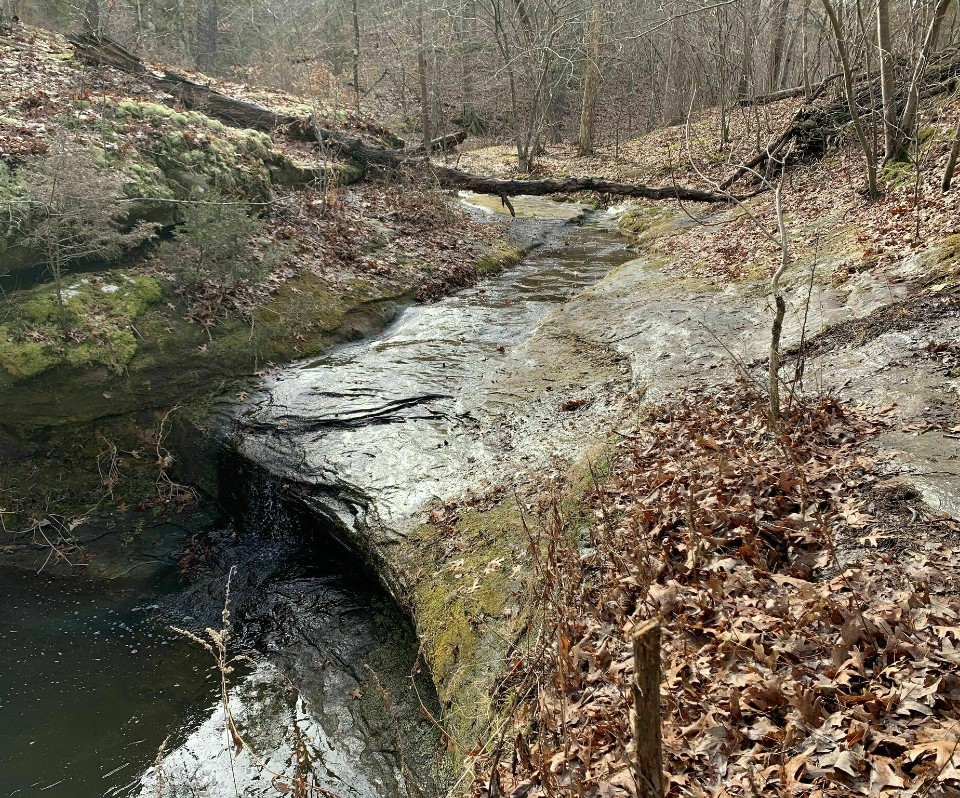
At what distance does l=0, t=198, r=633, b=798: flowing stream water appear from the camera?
5.10m

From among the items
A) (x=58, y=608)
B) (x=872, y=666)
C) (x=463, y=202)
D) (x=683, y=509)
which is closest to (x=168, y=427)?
(x=58, y=608)

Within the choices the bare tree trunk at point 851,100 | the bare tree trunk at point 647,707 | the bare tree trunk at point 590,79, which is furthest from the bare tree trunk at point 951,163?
the bare tree trunk at point 590,79

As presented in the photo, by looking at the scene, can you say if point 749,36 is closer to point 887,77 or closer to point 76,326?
point 887,77


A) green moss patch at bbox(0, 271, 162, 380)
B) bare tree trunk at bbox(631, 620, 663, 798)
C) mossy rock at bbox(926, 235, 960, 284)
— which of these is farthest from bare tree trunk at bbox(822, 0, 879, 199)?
green moss patch at bbox(0, 271, 162, 380)

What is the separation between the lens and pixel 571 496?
19.6 ft

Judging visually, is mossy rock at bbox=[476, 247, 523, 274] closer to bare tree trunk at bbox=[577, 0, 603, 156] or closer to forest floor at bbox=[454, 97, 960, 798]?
forest floor at bbox=[454, 97, 960, 798]

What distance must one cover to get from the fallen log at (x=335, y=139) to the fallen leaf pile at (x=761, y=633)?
34.7 ft

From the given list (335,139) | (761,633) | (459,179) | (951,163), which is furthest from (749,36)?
(761,633)

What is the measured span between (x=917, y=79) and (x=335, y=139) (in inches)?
473

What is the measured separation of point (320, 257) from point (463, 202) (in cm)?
1013

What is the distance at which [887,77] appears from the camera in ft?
32.1

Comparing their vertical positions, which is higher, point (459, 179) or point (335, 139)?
point (335, 139)

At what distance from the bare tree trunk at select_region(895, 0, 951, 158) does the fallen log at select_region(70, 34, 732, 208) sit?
425 cm

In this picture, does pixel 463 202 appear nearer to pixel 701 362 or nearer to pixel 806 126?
pixel 806 126
